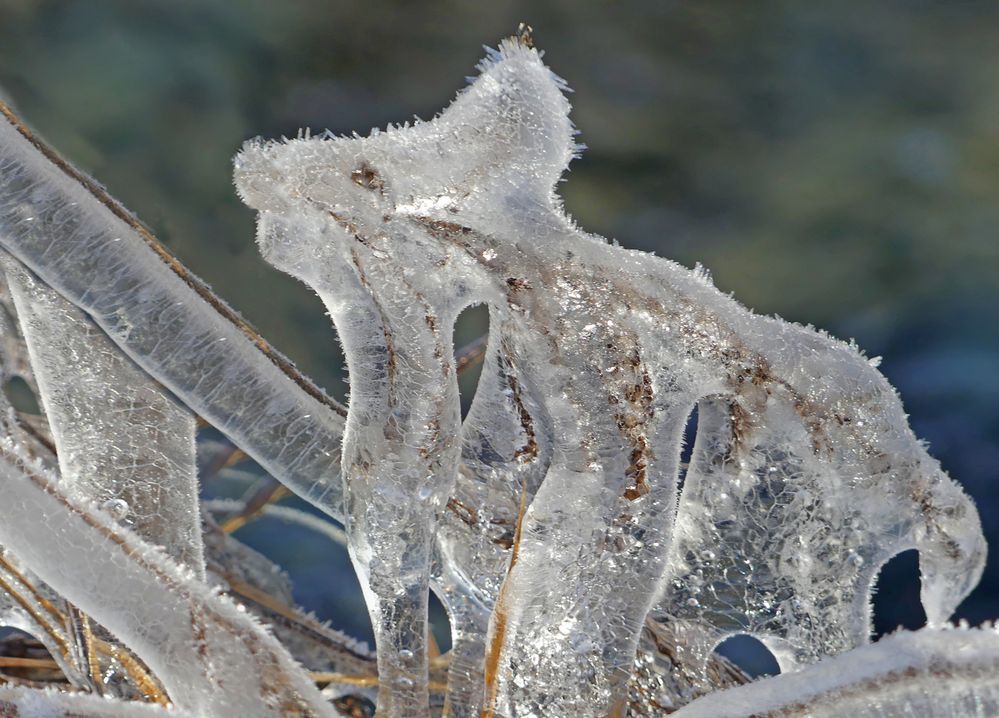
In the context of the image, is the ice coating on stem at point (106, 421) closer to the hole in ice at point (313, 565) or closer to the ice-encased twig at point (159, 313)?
the ice-encased twig at point (159, 313)

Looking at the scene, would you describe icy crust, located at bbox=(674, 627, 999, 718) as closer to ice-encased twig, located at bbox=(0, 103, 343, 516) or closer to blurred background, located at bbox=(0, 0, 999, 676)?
ice-encased twig, located at bbox=(0, 103, 343, 516)

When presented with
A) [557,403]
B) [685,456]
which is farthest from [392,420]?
[685,456]

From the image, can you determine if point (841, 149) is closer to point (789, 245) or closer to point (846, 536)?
point (789, 245)

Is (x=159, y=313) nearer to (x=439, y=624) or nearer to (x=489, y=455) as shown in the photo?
(x=489, y=455)

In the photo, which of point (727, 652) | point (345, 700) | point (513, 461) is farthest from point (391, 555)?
point (727, 652)

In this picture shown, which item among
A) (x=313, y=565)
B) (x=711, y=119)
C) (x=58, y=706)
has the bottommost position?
(x=58, y=706)

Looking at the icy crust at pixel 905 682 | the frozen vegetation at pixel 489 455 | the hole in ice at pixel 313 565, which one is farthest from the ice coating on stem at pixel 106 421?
the hole in ice at pixel 313 565
